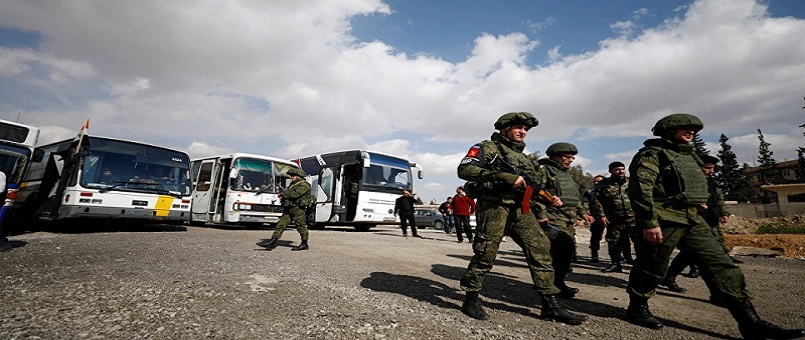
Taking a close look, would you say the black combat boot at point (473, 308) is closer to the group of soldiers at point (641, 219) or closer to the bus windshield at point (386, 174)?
the group of soldiers at point (641, 219)

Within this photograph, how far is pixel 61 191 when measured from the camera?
7.95m

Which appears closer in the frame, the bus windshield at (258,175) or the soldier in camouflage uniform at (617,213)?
the soldier in camouflage uniform at (617,213)

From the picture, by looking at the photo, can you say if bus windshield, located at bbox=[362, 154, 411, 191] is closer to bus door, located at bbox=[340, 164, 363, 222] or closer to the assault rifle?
bus door, located at bbox=[340, 164, 363, 222]

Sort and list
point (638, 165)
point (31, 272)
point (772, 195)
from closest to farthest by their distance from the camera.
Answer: point (638, 165)
point (31, 272)
point (772, 195)

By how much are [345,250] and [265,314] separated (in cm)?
450

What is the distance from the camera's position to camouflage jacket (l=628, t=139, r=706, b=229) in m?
2.84

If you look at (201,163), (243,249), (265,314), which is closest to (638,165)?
(265,314)

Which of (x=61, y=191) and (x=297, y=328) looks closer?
(x=297, y=328)

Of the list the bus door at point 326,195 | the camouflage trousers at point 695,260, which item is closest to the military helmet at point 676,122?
the camouflage trousers at point 695,260

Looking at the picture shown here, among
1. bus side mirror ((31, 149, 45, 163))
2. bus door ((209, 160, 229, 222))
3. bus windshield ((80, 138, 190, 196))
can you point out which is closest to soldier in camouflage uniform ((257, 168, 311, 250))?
bus windshield ((80, 138, 190, 196))

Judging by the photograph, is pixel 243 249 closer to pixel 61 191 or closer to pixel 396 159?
pixel 61 191

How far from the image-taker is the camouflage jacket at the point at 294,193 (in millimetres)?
6984

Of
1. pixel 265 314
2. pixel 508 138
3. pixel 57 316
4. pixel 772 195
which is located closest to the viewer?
pixel 57 316

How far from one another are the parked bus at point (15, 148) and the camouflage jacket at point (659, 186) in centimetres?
1082
